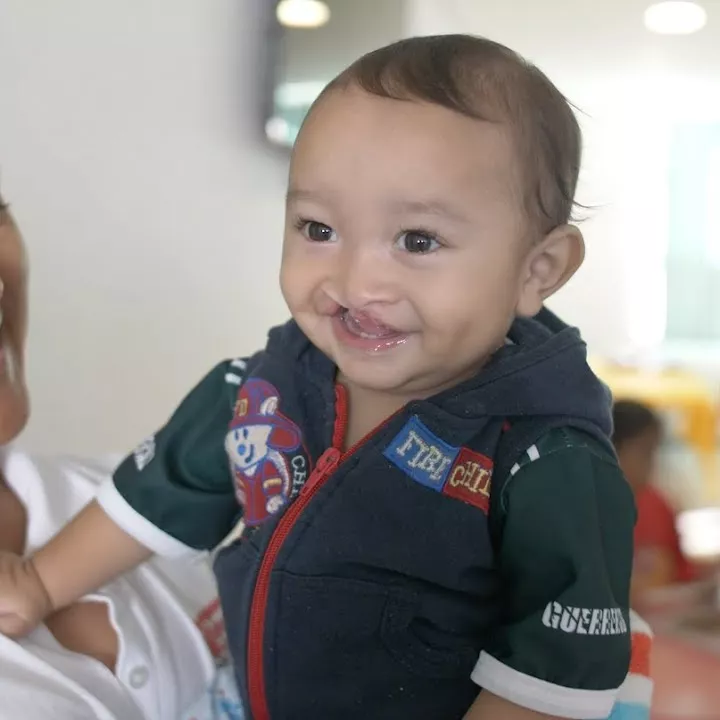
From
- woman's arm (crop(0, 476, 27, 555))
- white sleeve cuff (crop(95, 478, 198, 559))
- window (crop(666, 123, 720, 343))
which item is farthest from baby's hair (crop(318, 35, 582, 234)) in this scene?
window (crop(666, 123, 720, 343))

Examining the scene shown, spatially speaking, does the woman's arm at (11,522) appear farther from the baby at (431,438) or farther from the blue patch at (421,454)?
the blue patch at (421,454)

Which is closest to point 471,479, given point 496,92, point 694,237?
point 496,92

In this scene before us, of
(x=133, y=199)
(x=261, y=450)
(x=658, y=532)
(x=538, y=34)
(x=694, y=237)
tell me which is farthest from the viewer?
(x=694, y=237)

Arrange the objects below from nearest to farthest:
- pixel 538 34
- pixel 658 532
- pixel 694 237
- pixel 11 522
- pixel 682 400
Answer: pixel 11 522
pixel 658 532
pixel 538 34
pixel 682 400
pixel 694 237

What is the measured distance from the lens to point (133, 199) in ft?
4.97

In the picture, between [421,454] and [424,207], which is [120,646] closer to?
[421,454]

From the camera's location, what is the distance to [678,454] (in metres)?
1.98

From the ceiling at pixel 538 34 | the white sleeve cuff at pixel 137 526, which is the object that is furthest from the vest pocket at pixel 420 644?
the ceiling at pixel 538 34

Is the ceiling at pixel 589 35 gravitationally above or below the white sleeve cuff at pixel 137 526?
above

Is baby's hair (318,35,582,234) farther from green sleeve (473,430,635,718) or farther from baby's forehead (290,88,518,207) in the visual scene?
green sleeve (473,430,635,718)

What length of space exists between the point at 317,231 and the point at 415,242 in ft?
0.23

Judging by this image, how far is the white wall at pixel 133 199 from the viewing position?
4.63 ft

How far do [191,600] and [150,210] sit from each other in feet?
2.76

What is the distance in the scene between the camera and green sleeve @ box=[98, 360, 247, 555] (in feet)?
2.42
